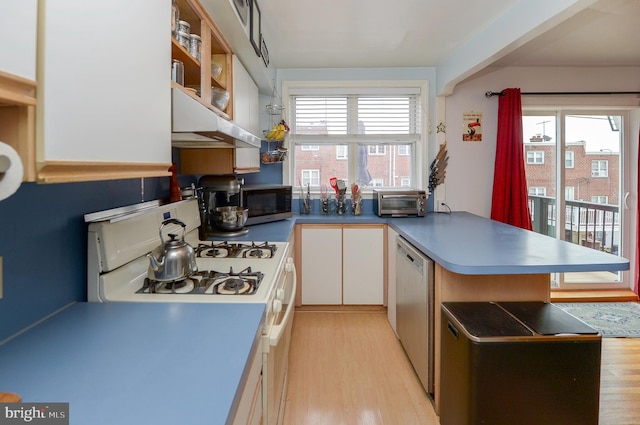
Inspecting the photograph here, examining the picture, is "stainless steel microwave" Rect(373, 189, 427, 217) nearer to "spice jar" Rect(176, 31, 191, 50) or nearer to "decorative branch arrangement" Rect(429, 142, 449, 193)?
"decorative branch arrangement" Rect(429, 142, 449, 193)

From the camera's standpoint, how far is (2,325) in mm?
879

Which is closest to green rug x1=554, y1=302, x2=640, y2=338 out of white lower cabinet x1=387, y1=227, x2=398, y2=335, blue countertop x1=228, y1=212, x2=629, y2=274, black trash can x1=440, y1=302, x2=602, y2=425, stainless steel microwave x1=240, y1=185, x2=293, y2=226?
blue countertop x1=228, y1=212, x2=629, y2=274

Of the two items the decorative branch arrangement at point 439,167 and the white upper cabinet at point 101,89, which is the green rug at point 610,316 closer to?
the decorative branch arrangement at point 439,167

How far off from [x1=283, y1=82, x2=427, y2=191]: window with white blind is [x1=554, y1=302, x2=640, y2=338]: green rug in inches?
76.0

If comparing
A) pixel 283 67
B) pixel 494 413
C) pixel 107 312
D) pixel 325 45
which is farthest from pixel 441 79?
pixel 107 312

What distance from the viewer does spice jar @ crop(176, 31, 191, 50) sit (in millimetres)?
1460

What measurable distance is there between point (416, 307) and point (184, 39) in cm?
184

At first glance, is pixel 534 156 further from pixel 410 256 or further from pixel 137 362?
pixel 137 362

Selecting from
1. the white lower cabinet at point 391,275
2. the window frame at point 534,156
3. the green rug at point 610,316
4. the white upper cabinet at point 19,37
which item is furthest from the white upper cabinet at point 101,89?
the window frame at point 534,156

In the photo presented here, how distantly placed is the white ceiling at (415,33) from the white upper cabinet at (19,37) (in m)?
1.89

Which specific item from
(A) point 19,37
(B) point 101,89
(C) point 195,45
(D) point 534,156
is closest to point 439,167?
(D) point 534,156

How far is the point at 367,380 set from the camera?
2189mm

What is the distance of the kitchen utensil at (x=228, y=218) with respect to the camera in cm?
237

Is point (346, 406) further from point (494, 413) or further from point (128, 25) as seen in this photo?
point (128, 25)
